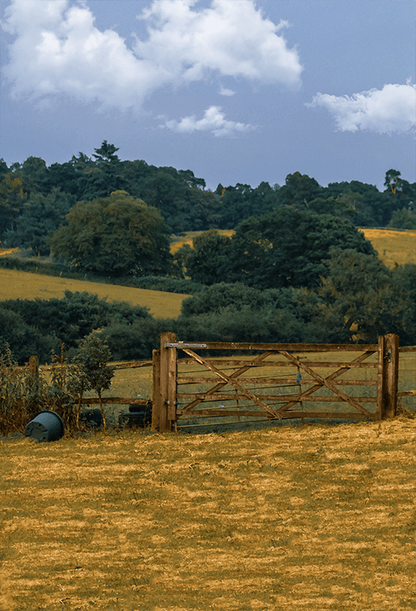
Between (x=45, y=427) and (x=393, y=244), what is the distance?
224 ft

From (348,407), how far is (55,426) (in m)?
7.02

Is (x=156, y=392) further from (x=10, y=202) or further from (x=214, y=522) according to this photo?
(x=10, y=202)

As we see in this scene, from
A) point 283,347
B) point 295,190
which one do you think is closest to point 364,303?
point 283,347

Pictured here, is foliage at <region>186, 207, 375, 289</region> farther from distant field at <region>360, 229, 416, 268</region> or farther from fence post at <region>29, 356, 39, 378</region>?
fence post at <region>29, 356, 39, 378</region>

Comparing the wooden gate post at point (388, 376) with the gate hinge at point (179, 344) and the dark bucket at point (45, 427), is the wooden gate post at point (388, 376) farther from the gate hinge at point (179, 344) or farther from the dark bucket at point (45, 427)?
the dark bucket at point (45, 427)

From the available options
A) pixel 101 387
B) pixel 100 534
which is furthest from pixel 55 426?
pixel 100 534

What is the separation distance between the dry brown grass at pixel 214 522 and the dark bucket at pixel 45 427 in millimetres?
274

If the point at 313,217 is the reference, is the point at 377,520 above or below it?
below

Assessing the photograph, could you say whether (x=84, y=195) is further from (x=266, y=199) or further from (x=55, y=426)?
(x=55, y=426)

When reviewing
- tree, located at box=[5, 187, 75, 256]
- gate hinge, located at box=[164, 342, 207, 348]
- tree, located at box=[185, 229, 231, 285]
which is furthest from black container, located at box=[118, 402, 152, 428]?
tree, located at box=[5, 187, 75, 256]

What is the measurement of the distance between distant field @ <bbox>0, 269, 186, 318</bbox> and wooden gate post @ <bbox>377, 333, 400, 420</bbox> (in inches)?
1231

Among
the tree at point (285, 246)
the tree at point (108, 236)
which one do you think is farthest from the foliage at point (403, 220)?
the tree at point (108, 236)

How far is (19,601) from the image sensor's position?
492 cm

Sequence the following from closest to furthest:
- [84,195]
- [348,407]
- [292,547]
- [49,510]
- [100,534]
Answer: [292,547], [100,534], [49,510], [348,407], [84,195]
